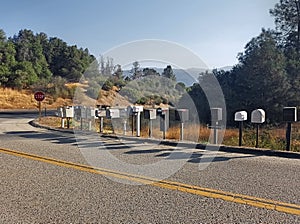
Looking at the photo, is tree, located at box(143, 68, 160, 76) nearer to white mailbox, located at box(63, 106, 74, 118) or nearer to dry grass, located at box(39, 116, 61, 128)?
white mailbox, located at box(63, 106, 74, 118)

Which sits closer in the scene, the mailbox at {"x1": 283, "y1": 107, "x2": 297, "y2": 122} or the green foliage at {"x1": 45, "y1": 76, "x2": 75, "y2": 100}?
the mailbox at {"x1": 283, "y1": 107, "x2": 297, "y2": 122}

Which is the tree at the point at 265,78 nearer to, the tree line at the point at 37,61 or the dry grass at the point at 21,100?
the dry grass at the point at 21,100

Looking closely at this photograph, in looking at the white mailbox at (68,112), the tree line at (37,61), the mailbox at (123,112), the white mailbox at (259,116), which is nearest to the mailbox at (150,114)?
the mailbox at (123,112)

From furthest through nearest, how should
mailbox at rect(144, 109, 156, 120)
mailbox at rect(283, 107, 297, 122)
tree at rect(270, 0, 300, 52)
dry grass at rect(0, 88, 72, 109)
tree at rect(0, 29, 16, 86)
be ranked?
tree at rect(0, 29, 16, 86) < dry grass at rect(0, 88, 72, 109) < tree at rect(270, 0, 300, 52) < mailbox at rect(144, 109, 156, 120) < mailbox at rect(283, 107, 297, 122)

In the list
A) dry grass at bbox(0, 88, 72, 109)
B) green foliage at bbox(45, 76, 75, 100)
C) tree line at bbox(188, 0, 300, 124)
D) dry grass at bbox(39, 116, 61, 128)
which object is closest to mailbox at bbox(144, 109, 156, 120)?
dry grass at bbox(39, 116, 61, 128)

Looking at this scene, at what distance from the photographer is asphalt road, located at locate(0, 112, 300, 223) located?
3.73 m

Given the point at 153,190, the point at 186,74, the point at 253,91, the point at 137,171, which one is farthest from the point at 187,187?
the point at 253,91

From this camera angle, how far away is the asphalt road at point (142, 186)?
373 centimetres

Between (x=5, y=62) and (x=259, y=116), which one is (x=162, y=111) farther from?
(x=5, y=62)

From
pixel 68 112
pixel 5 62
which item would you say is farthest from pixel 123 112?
pixel 5 62

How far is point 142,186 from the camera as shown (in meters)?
4.91

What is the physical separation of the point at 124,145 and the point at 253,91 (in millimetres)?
19373

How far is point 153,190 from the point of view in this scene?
470 cm

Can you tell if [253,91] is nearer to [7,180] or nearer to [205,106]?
[205,106]
